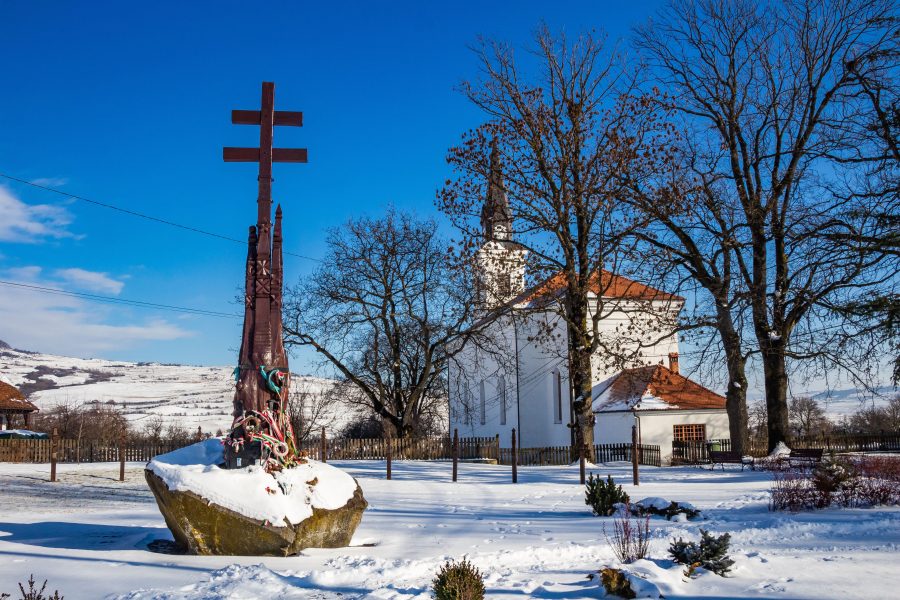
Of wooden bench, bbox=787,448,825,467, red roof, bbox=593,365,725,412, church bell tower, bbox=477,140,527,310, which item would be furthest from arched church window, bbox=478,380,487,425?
wooden bench, bbox=787,448,825,467

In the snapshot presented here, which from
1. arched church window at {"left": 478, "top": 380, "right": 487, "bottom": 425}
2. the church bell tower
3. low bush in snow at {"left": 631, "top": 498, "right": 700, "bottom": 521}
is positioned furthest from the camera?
arched church window at {"left": 478, "top": 380, "right": 487, "bottom": 425}

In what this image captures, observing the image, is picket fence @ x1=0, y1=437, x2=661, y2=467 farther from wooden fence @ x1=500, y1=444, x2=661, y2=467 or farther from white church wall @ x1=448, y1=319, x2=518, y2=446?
white church wall @ x1=448, y1=319, x2=518, y2=446

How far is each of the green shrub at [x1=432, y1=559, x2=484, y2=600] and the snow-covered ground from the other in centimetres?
64

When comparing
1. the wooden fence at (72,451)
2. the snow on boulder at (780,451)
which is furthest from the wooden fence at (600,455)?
the wooden fence at (72,451)

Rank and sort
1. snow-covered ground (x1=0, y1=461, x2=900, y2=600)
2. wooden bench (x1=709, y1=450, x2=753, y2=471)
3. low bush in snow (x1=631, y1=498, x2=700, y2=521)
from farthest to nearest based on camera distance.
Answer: wooden bench (x1=709, y1=450, x2=753, y2=471) → low bush in snow (x1=631, y1=498, x2=700, y2=521) → snow-covered ground (x1=0, y1=461, x2=900, y2=600)

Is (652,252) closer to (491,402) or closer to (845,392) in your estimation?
(491,402)

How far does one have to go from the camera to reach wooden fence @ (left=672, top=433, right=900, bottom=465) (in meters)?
30.6

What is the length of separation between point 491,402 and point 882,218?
124 feet

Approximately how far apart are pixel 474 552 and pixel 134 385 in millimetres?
125310

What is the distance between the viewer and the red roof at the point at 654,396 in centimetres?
3531

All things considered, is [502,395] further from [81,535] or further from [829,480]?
[81,535]

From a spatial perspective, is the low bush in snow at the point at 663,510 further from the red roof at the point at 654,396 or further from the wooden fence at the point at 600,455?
the red roof at the point at 654,396

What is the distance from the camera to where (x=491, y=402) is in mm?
50781

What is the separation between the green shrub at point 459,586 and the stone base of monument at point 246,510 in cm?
333
